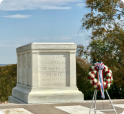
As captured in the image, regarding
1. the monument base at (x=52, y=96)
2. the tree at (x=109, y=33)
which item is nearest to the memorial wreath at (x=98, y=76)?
the monument base at (x=52, y=96)

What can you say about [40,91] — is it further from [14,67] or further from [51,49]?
[14,67]

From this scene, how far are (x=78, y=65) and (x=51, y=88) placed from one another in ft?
35.1

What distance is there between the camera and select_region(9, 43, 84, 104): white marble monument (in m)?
10.9

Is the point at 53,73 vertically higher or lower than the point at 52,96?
higher

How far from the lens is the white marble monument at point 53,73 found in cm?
1091

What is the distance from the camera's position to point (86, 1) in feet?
69.7

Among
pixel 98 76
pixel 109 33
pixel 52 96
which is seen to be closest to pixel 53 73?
pixel 52 96

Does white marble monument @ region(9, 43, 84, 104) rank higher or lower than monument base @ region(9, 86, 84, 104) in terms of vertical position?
higher

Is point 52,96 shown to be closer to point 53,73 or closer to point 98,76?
point 53,73

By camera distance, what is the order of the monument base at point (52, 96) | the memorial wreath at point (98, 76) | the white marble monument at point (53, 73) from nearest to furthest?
the memorial wreath at point (98, 76) < the monument base at point (52, 96) < the white marble monument at point (53, 73)

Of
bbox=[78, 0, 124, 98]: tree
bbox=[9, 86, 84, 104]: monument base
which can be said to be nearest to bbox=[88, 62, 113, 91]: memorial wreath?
bbox=[9, 86, 84, 104]: monument base

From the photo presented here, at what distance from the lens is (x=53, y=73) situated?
1111 centimetres

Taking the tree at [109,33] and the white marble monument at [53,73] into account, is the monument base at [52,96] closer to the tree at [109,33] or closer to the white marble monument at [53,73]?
the white marble monument at [53,73]

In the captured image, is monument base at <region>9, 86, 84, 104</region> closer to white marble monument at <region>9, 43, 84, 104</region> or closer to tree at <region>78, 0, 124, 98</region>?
white marble monument at <region>9, 43, 84, 104</region>
